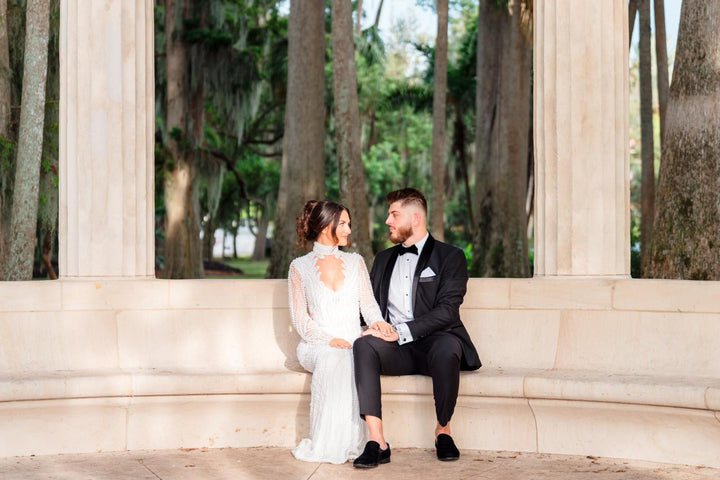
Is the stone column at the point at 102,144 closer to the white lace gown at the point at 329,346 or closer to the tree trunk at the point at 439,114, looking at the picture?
the white lace gown at the point at 329,346

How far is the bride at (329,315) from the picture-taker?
21.2ft

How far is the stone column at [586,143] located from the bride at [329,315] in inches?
61.7

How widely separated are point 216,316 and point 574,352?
2609 mm

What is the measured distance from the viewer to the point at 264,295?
7.36 meters

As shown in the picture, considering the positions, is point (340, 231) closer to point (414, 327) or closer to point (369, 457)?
point (414, 327)

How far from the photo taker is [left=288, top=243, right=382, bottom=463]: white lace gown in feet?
21.1

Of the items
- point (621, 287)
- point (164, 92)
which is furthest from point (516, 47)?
point (621, 287)

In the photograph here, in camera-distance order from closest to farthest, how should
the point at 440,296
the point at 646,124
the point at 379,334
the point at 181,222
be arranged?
the point at 379,334 → the point at 440,296 → the point at 646,124 → the point at 181,222

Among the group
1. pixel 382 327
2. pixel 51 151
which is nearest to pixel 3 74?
pixel 51 151

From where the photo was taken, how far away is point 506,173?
21172mm

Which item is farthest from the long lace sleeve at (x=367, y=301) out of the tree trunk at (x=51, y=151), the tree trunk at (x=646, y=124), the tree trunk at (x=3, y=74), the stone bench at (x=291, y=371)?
the tree trunk at (x=646, y=124)

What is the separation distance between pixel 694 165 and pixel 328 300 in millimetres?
5527

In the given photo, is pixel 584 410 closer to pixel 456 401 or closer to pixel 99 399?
pixel 456 401

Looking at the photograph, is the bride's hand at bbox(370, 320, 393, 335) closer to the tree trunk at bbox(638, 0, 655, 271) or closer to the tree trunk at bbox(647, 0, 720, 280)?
the tree trunk at bbox(647, 0, 720, 280)
